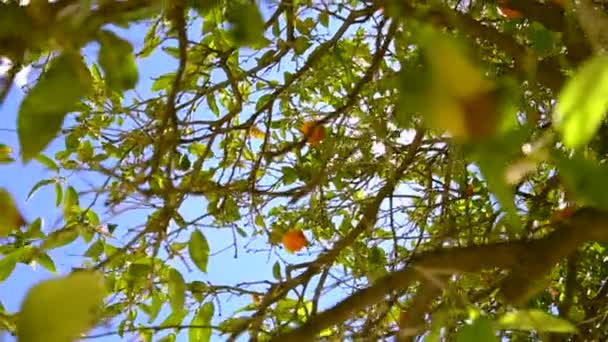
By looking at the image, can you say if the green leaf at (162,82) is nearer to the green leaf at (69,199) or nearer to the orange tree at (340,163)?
the orange tree at (340,163)

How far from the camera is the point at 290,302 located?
1.38 metres

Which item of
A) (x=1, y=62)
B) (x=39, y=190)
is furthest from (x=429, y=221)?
(x=1, y=62)

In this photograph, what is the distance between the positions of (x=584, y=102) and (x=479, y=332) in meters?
0.17

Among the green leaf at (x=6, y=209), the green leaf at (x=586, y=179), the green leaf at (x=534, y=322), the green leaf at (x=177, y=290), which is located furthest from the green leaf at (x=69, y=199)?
the green leaf at (x=586, y=179)

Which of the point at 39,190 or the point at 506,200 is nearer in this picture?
the point at 506,200

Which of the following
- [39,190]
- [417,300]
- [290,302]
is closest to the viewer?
[417,300]

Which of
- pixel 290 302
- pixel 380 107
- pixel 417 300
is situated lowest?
pixel 417 300

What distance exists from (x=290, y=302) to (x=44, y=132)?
0.97 m

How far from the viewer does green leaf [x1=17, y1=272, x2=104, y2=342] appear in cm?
33

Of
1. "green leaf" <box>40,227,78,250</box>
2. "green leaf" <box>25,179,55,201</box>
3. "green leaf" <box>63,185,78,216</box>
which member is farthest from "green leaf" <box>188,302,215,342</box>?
"green leaf" <box>25,179,55,201</box>

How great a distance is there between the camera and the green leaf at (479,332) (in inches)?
18.6

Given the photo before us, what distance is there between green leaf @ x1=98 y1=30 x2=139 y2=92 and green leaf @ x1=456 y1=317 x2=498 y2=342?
0.26 m

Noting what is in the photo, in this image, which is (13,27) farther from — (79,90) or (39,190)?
(39,190)

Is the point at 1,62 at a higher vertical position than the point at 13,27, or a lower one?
higher
